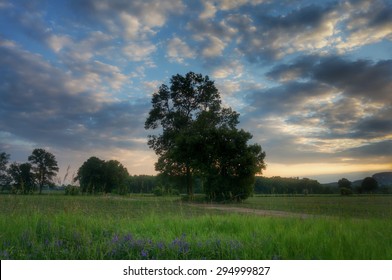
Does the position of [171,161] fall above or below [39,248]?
above

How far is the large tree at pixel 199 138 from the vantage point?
35.1 m

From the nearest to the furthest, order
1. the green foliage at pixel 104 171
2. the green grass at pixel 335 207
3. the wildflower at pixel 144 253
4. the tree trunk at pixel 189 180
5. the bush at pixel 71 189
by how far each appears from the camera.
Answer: the wildflower at pixel 144 253
the bush at pixel 71 189
the green grass at pixel 335 207
the tree trunk at pixel 189 180
the green foliage at pixel 104 171

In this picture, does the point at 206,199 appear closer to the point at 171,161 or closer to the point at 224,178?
the point at 224,178

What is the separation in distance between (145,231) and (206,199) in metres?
26.1

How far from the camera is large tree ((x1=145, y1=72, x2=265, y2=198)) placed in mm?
35062

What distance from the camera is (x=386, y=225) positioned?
9.29 m

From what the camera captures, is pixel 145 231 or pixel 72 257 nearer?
pixel 72 257

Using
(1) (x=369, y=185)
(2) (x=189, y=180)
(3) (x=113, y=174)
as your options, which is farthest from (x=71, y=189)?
(1) (x=369, y=185)

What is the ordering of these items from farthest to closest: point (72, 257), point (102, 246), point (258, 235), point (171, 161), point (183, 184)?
point (183, 184), point (171, 161), point (258, 235), point (102, 246), point (72, 257)

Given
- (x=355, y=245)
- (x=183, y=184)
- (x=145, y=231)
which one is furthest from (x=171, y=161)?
(x=355, y=245)

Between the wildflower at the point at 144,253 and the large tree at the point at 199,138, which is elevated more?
the large tree at the point at 199,138

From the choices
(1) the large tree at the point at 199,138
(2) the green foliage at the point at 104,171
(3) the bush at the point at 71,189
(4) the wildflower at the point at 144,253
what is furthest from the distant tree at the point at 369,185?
(4) the wildflower at the point at 144,253

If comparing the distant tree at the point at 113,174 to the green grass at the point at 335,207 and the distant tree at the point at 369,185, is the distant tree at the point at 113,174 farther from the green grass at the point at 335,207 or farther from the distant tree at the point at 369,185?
the distant tree at the point at 369,185
